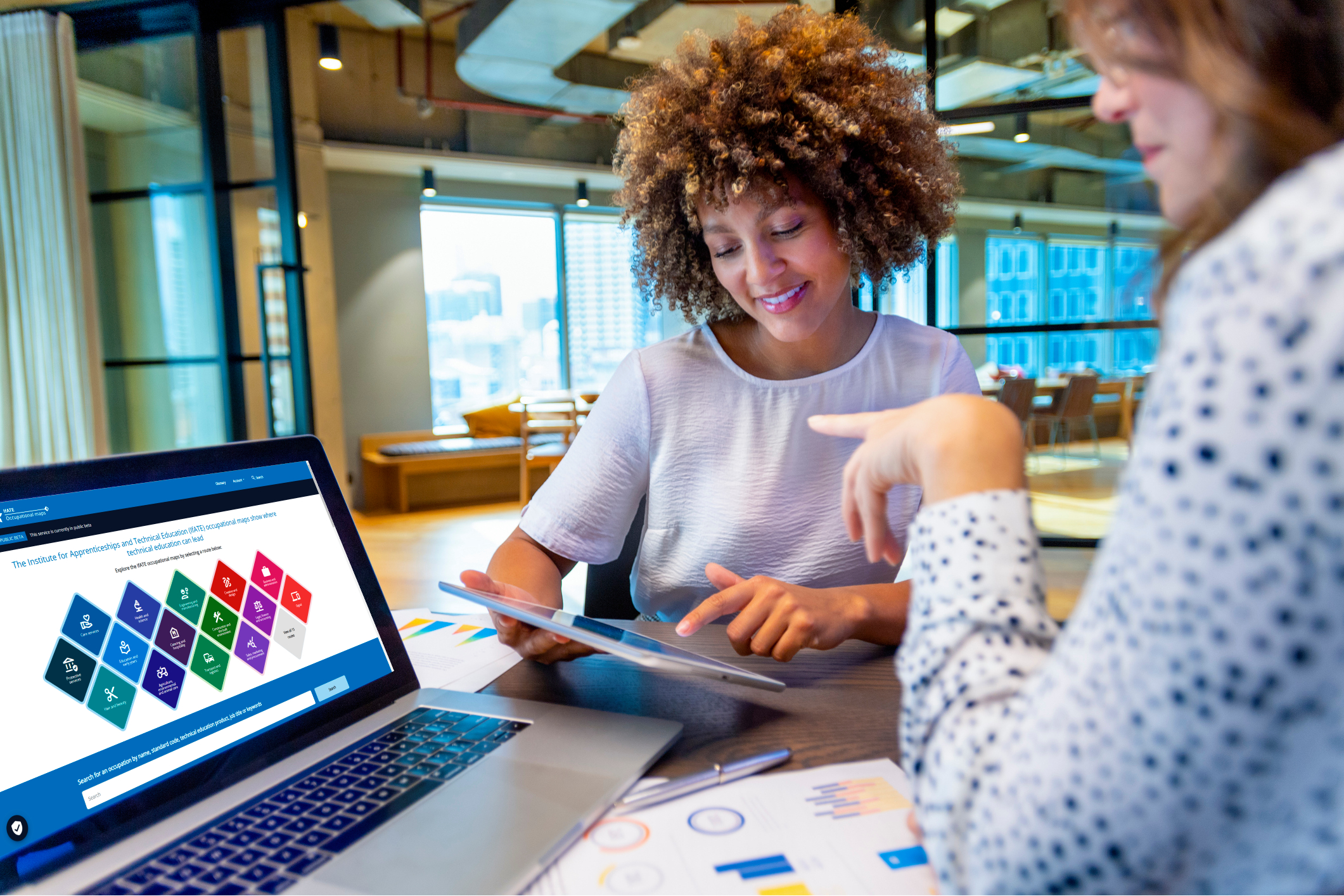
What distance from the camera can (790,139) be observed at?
3.86 ft

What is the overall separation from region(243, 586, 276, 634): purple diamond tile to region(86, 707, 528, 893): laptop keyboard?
13 centimetres

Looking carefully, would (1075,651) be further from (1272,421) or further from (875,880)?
(875,880)

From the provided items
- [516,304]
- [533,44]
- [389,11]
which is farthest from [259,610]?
[516,304]

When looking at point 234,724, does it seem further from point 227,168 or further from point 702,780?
point 227,168

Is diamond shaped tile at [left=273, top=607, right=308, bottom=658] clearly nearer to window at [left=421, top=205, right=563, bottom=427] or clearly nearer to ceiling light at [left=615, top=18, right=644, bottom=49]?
ceiling light at [left=615, top=18, right=644, bottom=49]

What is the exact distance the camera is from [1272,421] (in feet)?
0.83

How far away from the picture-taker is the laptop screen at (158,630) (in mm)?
551

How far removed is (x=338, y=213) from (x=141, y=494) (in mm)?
7053

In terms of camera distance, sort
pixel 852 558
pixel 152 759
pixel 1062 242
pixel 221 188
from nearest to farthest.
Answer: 1. pixel 152 759
2. pixel 852 558
3. pixel 1062 242
4. pixel 221 188

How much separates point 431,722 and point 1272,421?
66 centimetres

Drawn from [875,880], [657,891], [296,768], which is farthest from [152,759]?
[875,880]

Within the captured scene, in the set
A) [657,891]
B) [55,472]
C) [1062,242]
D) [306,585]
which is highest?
[1062,242]

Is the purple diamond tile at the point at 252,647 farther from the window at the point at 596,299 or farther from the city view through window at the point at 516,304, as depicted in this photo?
the window at the point at 596,299

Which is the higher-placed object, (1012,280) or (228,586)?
(1012,280)
